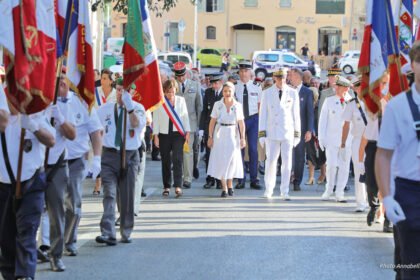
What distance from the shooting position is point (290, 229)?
1340 cm

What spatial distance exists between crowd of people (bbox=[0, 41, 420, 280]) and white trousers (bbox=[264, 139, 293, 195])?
0.02m

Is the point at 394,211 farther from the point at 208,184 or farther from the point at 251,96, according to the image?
the point at 251,96

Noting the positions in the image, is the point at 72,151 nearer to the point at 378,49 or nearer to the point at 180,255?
the point at 180,255

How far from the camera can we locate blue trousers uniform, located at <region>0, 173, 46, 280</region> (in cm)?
846

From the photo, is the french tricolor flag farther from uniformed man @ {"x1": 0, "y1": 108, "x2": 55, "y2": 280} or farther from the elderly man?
the elderly man

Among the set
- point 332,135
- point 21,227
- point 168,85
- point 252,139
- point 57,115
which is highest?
point 57,115

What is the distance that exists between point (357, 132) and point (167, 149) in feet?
12.0

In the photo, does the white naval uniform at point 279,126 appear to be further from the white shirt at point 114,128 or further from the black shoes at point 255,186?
the white shirt at point 114,128

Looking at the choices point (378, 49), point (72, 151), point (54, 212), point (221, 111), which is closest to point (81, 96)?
point (72, 151)

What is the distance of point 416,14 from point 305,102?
23.5 feet

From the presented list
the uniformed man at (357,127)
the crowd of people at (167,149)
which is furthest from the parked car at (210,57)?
the uniformed man at (357,127)

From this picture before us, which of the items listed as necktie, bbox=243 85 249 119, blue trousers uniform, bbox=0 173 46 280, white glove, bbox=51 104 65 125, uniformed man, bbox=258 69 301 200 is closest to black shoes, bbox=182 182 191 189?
necktie, bbox=243 85 249 119

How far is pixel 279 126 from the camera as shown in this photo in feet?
55.8

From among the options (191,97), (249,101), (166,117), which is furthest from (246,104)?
(166,117)
